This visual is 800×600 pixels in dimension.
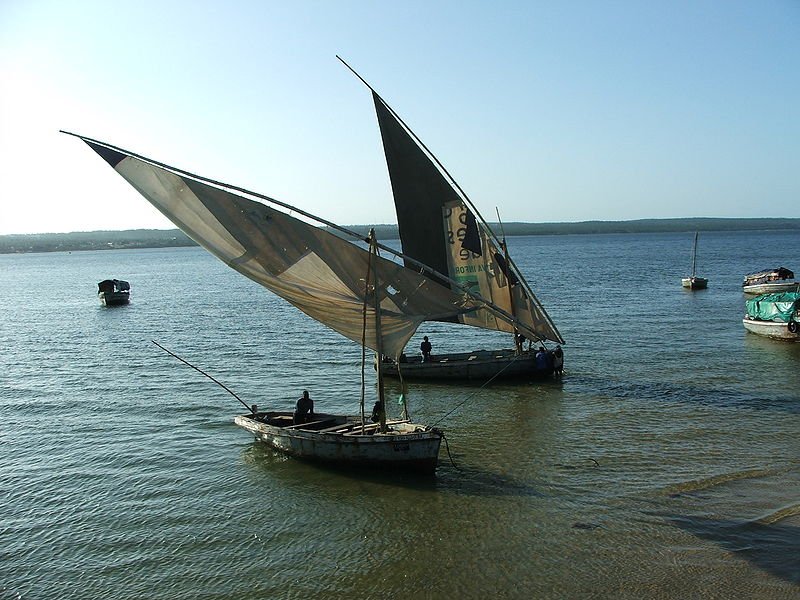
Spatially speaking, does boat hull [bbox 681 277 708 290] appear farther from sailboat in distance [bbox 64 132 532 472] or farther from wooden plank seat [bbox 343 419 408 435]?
wooden plank seat [bbox 343 419 408 435]

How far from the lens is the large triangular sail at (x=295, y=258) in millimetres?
17875

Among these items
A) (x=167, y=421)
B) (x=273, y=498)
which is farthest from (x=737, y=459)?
(x=167, y=421)

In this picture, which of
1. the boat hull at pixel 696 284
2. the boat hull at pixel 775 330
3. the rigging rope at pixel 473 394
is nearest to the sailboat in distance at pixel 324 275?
the rigging rope at pixel 473 394

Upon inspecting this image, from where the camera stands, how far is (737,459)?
19938 mm

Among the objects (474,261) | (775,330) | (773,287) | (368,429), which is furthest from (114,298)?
(773,287)

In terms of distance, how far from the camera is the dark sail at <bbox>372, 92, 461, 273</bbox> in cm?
2906

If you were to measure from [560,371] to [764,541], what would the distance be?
55.1 feet

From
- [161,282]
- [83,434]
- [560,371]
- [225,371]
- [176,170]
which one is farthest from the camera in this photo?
[161,282]

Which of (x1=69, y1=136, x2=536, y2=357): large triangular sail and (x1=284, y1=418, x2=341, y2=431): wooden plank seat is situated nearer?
(x1=69, y1=136, x2=536, y2=357): large triangular sail

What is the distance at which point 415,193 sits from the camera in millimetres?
30266

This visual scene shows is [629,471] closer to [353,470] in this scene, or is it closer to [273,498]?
[353,470]

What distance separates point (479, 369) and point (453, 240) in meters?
5.66

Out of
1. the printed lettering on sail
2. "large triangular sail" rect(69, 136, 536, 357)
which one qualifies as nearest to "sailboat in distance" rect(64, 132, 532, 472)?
"large triangular sail" rect(69, 136, 536, 357)

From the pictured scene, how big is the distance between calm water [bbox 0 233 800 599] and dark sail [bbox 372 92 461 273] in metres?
6.09
